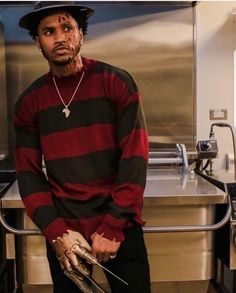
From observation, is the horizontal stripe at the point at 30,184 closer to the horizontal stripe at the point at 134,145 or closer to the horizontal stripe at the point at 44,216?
the horizontal stripe at the point at 44,216

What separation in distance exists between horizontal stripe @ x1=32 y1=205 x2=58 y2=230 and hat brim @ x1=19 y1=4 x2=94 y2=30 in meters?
0.50

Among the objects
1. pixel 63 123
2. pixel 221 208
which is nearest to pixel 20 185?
pixel 63 123

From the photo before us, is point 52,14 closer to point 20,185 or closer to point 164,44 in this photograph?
point 20,185

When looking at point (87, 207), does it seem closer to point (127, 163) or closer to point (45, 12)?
point (127, 163)

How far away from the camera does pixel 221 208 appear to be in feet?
5.00

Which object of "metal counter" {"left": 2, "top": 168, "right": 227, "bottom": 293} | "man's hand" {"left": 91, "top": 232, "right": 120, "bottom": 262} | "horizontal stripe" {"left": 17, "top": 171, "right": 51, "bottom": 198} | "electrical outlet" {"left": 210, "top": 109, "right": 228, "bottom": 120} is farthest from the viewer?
"electrical outlet" {"left": 210, "top": 109, "right": 228, "bottom": 120}

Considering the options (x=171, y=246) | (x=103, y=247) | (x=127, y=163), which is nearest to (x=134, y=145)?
(x=127, y=163)

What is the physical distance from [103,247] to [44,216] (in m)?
0.19

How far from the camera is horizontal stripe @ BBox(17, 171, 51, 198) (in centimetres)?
110

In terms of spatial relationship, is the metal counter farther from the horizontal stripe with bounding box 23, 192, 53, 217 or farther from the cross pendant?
the cross pendant

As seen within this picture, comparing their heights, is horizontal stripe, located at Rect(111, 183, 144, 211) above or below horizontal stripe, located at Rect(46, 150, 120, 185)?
below

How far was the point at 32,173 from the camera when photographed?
1.12m

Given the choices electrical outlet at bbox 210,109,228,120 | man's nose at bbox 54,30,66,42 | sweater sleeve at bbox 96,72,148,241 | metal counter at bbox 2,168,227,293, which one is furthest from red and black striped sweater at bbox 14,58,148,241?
electrical outlet at bbox 210,109,228,120

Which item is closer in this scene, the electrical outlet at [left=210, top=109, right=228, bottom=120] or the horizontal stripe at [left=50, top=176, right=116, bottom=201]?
the horizontal stripe at [left=50, top=176, right=116, bottom=201]
